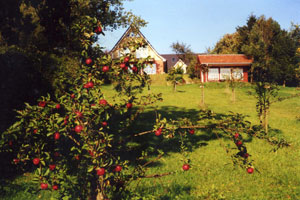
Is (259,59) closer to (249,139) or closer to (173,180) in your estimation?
(249,139)

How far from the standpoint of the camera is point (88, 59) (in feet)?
10.4

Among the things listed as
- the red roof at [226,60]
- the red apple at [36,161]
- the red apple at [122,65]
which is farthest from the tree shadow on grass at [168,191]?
the red roof at [226,60]

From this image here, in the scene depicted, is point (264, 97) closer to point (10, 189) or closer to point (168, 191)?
point (168, 191)

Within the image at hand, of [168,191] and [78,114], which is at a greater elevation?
[78,114]

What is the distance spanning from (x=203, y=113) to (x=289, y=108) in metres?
18.0

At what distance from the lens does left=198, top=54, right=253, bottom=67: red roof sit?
120 ft

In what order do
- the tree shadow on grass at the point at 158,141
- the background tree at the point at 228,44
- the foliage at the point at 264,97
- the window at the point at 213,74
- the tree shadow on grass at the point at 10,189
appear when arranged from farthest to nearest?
the background tree at the point at 228,44 → the window at the point at 213,74 → the foliage at the point at 264,97 → the tree shadow on grass at the point at 158,141 → the tree shadow on grass at the point at 10,189

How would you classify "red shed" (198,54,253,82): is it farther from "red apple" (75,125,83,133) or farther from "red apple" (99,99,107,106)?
"red apple" (75,125,83,133)

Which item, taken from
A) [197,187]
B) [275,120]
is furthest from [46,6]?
[275,120]

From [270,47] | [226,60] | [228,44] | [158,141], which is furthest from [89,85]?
[228,44]

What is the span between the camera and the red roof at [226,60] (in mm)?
36594

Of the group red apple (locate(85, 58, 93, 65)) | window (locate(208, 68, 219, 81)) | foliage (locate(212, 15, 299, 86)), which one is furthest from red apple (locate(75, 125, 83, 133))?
window (locate(208, 68, 219, 81))

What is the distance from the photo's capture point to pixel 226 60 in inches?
1471

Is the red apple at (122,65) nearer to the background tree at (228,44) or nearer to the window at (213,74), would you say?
the window at (213,74)
